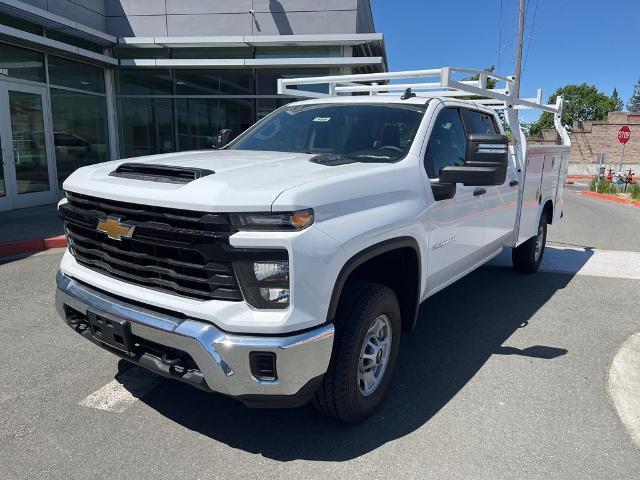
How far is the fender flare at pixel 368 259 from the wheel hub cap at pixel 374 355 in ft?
1.16

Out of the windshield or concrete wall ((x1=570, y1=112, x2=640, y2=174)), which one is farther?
concrete wall ((x1=570, y1=112, x2=640, y2=174))

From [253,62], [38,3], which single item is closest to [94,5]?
[38,3]

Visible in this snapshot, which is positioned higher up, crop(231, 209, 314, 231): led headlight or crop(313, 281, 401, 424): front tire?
crop(231, 209, 314, 231): led headlight

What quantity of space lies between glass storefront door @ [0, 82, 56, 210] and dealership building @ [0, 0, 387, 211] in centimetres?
2

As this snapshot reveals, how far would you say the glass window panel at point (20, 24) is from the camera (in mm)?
10773

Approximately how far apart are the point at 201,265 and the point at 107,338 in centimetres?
78

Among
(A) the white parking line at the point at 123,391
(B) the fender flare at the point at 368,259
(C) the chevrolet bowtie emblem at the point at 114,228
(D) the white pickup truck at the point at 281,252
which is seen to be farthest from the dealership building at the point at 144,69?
(B) the fender flare at the point at 368,259

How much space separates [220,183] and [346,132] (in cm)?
171

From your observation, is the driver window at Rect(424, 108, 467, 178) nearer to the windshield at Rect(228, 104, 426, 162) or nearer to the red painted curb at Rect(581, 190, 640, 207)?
the windshield at Rect(228, 104, 426, 162)

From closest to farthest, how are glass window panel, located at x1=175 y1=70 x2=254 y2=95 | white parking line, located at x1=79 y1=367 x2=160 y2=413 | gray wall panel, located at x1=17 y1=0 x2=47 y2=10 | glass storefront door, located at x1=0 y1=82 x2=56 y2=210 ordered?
white parking line, located at x1=79 y1=367 x2=160 y2=413, glass storefront door, located at x1=0 y1=82 x2=56 y2=210, gray wall panel, located at x1=17 y1=0 x2=47 y2=10, glass window panel, located at x1=175 y1=70 x2=254 y2=95

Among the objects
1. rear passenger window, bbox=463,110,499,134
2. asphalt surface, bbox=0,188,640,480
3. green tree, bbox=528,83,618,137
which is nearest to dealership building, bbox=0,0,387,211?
rear passenger window, bbox=463,110,499,134

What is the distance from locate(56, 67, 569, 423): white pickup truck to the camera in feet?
8.30

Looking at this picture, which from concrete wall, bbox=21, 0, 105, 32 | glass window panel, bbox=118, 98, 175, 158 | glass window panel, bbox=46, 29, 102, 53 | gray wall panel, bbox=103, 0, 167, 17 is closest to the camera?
concrete wall, bbox=21, 0, 105, 32

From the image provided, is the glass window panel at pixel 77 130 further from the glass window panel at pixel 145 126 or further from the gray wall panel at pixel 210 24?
the gray wall panel at pixel 210 24
